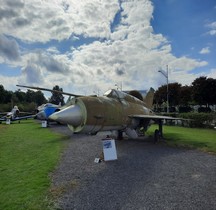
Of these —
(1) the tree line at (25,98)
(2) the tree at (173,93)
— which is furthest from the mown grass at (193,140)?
(1) the tree line at (25,98)

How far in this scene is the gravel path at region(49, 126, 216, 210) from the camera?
5184 mm

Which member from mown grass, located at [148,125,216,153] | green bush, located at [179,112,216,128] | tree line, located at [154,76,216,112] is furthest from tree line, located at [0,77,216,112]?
mown grass, located at [148,125,216,153]

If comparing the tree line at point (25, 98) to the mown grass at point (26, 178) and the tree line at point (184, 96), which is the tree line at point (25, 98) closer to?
the tree line at point (184, 96)

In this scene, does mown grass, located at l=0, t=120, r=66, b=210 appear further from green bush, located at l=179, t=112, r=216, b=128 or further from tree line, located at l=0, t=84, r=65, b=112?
tree line, located at l=0, t=84, r=65, b=112

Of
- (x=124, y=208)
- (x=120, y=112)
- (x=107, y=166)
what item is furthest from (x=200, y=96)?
(x=124, y=208)

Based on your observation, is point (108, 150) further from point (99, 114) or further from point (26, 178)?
point (26, 178)

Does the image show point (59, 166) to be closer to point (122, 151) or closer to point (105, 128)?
point (105, 128)

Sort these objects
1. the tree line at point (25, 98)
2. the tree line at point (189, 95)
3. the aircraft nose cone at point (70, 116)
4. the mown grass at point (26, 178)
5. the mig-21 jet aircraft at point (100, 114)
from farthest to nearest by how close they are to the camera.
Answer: the tree line at point (25, 98)
the tree line at point (189, 95)
the mig-21 jet aircraft at point (100, 114)
the aircraft nose cone at point (70, 116)
the mown grass at point (26, 178)

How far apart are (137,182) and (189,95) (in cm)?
5734

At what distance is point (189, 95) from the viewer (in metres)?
59.9

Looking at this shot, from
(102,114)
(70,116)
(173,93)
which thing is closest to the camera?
(70,116)

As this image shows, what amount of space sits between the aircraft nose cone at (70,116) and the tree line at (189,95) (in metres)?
43.2

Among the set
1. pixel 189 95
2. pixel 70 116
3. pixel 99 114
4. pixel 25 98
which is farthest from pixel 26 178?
pixel 25 98

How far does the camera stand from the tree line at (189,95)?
4744 centimetres
